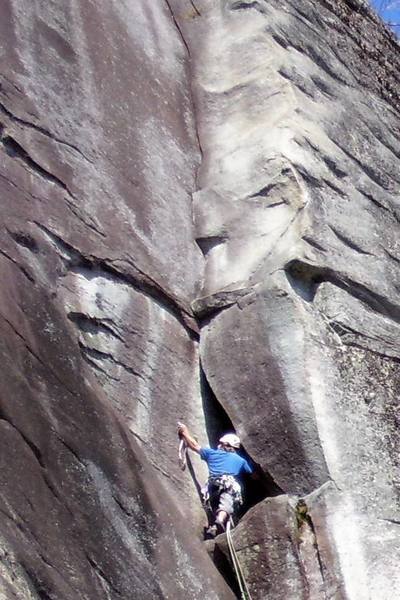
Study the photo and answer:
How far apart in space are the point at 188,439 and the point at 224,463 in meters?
0.23

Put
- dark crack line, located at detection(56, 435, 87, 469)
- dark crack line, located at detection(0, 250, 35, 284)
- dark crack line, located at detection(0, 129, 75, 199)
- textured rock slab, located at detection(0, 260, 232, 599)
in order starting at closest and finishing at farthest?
textured rock slab, located at detection(0, 260, 232, 599), dark crack line, located at detection(56, 435, 87, 469), dark crack line, located at detection(0, 250, 35, 284), dark crack line, located at detection(0, 129, 75, 199)

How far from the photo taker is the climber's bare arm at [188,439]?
719cm

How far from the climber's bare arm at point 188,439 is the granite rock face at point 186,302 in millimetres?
81

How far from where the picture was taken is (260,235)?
8008 millimetres

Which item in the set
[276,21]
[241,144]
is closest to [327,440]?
[241,144]

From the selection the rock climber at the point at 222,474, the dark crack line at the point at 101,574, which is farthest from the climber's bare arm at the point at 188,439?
the dark crack line at the point at 101,574

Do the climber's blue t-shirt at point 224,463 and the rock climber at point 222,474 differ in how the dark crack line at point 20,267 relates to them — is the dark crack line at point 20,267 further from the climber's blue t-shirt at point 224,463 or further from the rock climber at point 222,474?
the climber's blue t-shirt at point 224,463

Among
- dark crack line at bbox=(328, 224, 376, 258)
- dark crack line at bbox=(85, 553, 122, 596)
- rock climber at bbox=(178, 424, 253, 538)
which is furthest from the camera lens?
dark crack line at bbox=(328, 224, 376, 258)

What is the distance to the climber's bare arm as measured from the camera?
7191 mm

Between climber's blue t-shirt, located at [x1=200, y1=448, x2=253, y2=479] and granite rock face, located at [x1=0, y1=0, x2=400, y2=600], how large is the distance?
110 mm

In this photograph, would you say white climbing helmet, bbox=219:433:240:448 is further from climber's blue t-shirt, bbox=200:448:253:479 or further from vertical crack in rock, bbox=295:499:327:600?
vertical crack in rock, bbox=295:499:327:600

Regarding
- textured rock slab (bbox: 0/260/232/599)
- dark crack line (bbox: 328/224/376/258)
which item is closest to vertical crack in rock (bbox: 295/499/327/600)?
textured rock slab (bbox: 0/260/232/599)

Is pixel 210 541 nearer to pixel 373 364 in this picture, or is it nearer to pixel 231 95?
pixel 373 364

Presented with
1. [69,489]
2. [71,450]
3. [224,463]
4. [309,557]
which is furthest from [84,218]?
[309,557]
